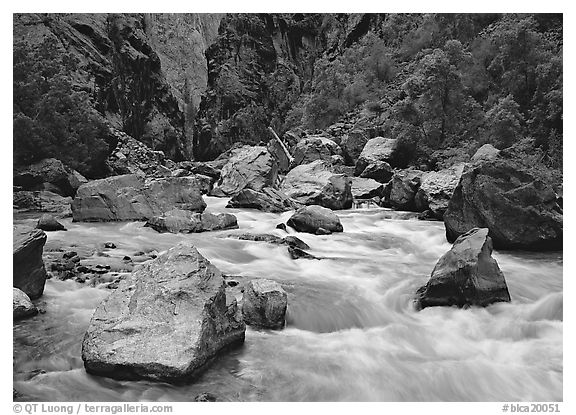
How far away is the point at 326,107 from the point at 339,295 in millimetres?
27796

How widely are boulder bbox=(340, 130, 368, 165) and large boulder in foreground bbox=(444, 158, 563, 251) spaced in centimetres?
1371

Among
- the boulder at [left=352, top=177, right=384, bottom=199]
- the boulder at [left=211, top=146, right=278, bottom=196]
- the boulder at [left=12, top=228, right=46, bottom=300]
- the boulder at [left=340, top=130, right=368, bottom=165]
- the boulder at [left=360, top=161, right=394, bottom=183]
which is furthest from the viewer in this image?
the boulder at [left=340, top=130, right=368, bottom=165]

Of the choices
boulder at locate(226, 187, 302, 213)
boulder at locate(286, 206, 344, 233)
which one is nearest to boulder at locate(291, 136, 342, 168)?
boulder at locate(226, 187, 302, 213)

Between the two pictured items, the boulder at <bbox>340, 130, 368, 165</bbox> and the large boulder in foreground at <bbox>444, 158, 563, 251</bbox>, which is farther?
the boulder at <bbox>340, 130, 368, 165</bbox>

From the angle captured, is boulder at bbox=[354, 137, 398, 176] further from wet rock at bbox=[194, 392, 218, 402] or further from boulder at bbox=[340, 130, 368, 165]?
wet rock at bbox=[194, 392, 218, 402]

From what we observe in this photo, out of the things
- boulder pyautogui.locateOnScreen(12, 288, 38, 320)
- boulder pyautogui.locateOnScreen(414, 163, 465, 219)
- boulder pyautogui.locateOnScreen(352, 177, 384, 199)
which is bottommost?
boulder pyautogui.locateOnScreen(12, 288, 38, 320)

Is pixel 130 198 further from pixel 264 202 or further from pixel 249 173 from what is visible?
pixel 249 173

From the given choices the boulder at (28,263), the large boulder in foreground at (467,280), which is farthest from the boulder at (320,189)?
the boulder at (28,263)

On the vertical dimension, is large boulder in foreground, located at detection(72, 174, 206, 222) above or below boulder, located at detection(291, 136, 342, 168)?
below

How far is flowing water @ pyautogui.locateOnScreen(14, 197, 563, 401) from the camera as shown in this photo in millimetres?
3701

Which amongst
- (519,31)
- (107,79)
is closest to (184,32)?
(107,79)

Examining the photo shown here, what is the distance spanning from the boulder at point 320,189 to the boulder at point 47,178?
7668 mm

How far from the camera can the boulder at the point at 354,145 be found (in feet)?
74.0

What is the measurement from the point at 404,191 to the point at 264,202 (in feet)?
14.1
